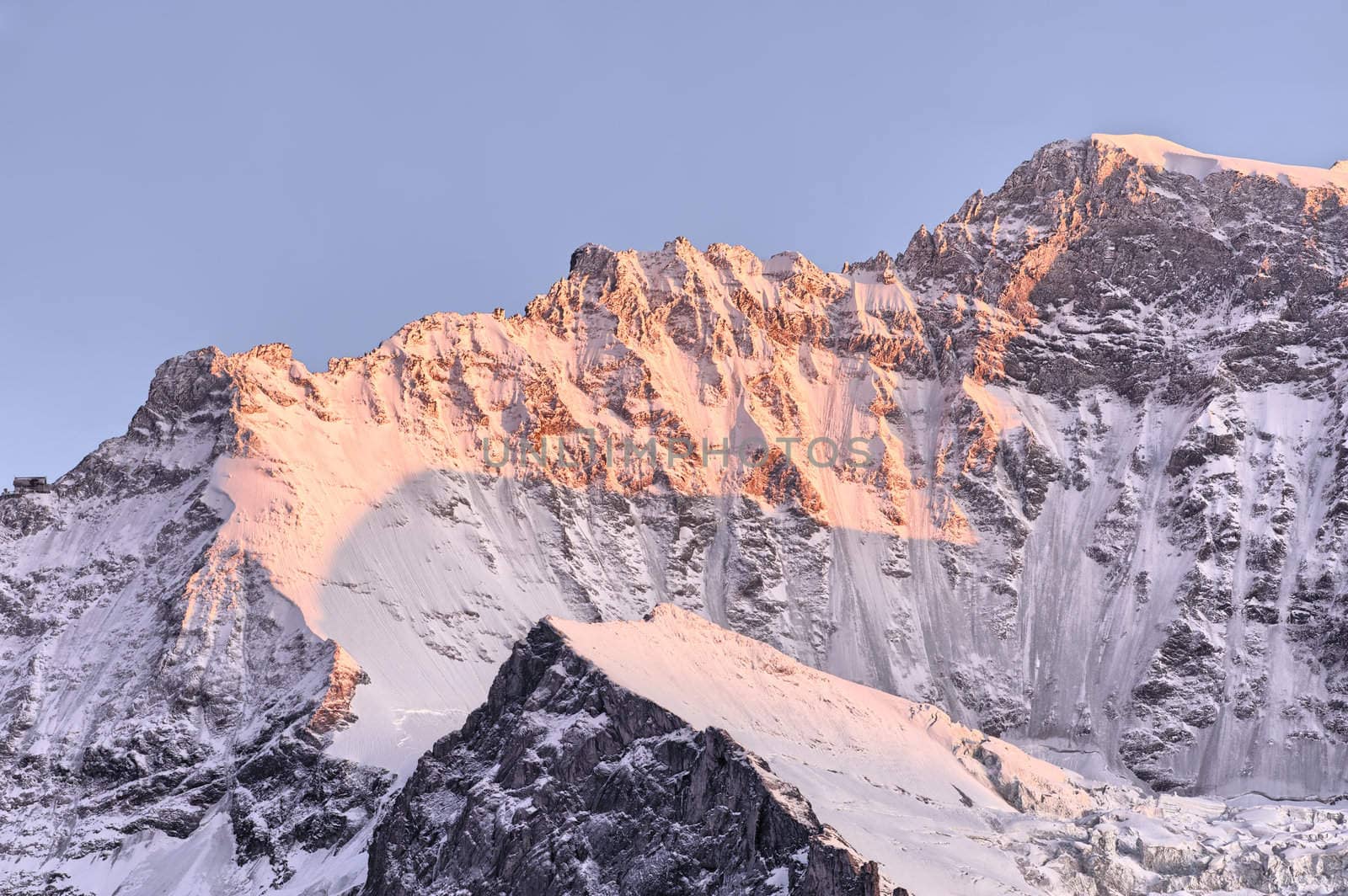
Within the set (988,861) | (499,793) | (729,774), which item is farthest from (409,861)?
(988,861)

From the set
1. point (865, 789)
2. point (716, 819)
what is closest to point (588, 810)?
point (716, 819)

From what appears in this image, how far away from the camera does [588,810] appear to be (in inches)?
6531

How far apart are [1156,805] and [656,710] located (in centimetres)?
5240

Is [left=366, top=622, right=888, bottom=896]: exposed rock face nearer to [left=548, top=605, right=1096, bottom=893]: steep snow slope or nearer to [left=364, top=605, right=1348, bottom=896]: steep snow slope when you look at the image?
[left=364, top=605, right=1348, bottom=896]: steep snow slope

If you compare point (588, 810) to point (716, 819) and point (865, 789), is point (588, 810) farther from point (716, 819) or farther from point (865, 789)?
point (865, 789)

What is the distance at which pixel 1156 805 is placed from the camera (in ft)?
647

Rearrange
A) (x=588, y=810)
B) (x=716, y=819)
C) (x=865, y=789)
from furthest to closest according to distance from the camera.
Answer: (x=865, y=789) < (x=588, y=810) < (x=716, y=819)

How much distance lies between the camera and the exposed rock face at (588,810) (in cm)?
15150

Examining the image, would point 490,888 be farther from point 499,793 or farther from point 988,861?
point 988,861

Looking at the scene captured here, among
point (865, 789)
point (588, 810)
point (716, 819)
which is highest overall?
point (588, 810)

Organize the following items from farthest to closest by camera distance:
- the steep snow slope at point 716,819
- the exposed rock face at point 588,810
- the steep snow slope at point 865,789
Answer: the steep snow slope at point 865,789 → the steep snow slope at point 716,819 → the exposed rock face at point 588,810

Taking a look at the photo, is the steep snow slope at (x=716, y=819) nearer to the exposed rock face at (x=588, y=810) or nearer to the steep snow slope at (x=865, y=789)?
the exposed rock face at (x=588, y=810)

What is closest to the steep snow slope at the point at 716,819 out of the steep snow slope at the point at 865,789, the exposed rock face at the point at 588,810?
the exposed rock face at the point at 588,810

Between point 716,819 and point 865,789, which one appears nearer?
point 716,819
